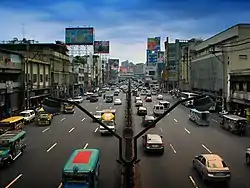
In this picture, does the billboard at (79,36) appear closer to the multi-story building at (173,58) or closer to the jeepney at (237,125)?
the multi-story building at (173,58)

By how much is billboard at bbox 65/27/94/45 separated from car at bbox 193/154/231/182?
57.5 metres

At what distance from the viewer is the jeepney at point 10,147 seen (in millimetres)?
18953

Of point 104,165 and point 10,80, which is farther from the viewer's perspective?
point 10,80

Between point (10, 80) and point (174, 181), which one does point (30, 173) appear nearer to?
point (174, 181)

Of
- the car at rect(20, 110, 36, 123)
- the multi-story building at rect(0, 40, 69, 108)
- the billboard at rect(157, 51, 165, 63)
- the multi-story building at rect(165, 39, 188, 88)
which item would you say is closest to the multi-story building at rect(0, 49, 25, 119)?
the multi-story building at rect(0, 40, 69, 108)

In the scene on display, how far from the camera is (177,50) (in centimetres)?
11719

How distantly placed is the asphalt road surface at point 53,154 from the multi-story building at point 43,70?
12.1m

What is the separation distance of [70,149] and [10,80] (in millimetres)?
22343

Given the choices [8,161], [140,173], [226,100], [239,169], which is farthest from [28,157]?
[226,100]

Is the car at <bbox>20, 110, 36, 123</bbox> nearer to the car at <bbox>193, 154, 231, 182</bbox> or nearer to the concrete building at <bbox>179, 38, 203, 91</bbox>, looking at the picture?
the car at <bbox>193, 154, 231, 182</bbox>

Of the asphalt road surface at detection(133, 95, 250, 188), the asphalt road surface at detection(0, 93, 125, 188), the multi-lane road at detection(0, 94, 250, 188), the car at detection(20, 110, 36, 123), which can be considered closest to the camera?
the asphalt road surface at detection(133, 95, 250, 188)

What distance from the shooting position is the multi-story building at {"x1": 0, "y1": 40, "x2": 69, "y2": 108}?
4725 cm

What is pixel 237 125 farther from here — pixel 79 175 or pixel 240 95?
pixel 79 175

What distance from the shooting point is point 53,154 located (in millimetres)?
22125
